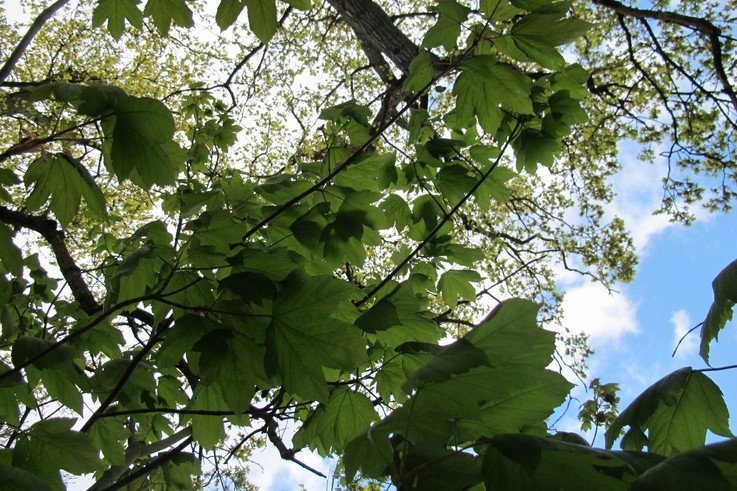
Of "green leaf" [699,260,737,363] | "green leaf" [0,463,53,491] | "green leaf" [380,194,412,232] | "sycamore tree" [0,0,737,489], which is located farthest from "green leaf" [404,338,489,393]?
"green leaf" [380,194,412,232]

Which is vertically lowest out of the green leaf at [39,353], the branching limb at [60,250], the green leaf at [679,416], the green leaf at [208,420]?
the green leaf at [679,416]

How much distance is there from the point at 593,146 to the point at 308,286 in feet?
23.4

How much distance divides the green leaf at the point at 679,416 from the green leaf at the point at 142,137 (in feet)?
3.68

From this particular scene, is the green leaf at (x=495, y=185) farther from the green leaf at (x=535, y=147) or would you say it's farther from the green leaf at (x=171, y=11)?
the green leaf at (x=171, y=11)

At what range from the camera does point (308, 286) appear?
0.99 meters

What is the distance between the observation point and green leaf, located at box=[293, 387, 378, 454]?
129 cm

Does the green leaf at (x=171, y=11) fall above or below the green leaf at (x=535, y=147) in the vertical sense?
above

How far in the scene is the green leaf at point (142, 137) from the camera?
1.05 m

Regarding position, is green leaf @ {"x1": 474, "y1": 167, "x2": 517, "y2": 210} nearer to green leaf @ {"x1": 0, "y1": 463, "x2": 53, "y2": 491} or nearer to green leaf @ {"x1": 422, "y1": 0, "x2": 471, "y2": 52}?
green leaf @ {"x1": 422, "y1": 0, "x2": 471, "y2": 52}

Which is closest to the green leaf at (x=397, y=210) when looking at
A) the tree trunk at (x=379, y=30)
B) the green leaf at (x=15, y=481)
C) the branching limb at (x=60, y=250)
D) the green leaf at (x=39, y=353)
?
the green leaf at (x=39, y=353)

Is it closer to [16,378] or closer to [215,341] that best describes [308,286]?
[215,341]

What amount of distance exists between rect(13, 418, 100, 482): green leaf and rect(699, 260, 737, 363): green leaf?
149cm

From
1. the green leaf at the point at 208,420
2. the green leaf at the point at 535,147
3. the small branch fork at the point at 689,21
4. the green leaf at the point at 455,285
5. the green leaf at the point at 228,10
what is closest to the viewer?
the green leaf at the point at 228,10

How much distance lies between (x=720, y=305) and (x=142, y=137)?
1311 mm
